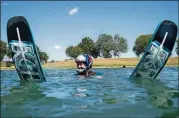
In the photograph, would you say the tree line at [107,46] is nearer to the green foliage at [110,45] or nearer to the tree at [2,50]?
the green foliage at [110,45]

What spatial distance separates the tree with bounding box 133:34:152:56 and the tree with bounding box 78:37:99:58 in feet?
63.0

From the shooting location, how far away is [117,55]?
418ft

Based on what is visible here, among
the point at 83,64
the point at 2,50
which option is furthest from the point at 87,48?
the point at 83,64

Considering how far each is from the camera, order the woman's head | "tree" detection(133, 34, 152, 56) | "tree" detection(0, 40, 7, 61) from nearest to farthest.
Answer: the woman's head
"tree" detection(0, 40, 7, 61)
"tree" detection(133, 34, 152, 56)

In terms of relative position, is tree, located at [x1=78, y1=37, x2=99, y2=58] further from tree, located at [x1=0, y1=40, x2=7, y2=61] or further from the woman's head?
the woman's head

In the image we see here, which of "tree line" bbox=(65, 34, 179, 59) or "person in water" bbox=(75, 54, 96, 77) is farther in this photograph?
"tree line" bbox=(65, 34, 179, 59)

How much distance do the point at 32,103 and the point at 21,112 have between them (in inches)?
43.5

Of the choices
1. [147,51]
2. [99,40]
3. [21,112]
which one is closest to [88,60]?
[147,51]

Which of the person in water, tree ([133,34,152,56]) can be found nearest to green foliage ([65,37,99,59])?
tree ([133,34,152,56])

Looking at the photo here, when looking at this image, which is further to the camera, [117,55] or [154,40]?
[117,55]

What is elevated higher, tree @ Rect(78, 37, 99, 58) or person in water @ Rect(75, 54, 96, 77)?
tree @ Rect(78, 37, 99, 58)

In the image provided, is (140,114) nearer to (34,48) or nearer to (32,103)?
(32,103)

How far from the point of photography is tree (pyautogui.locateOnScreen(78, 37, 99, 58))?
118875 mm

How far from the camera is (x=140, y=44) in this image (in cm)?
12025
